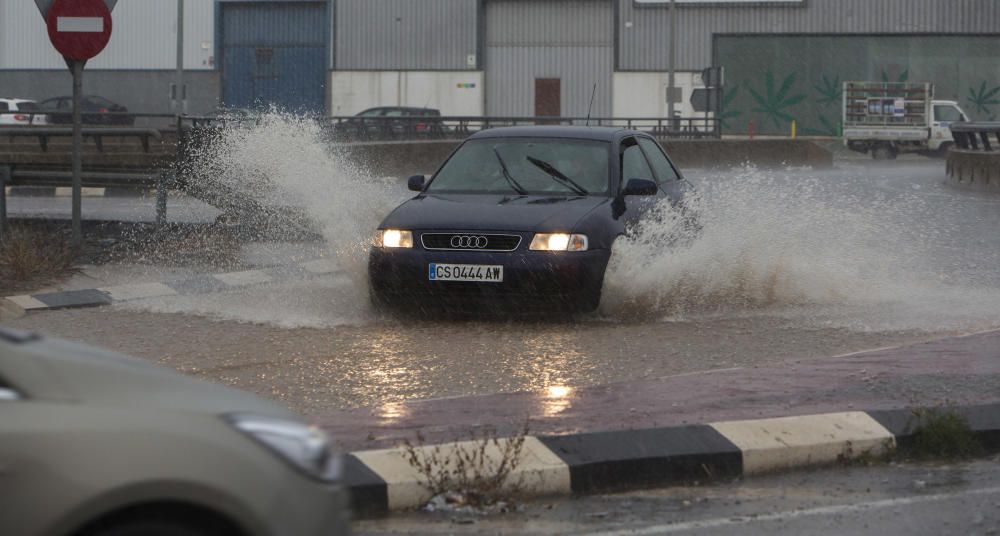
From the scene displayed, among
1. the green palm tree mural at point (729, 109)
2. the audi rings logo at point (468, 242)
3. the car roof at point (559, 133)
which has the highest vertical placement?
the green palm tree mural at point (729, 109)

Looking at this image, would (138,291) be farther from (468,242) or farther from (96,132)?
(96,132)

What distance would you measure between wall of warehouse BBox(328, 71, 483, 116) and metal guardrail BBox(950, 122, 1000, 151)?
30.7 meters

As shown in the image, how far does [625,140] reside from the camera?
492 inches

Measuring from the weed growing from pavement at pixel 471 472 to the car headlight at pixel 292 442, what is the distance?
6.53ft

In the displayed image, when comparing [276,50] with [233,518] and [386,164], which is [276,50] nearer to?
[386,164]

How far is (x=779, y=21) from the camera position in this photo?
207 ft

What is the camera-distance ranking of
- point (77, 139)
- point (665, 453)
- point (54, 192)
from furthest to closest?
point (54, 192)
point (77, 139)
point (665, 453)

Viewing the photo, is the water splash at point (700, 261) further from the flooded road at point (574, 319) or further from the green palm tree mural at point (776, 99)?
the green palm tree mural at point (776, 99)

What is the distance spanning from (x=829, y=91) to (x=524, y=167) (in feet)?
178

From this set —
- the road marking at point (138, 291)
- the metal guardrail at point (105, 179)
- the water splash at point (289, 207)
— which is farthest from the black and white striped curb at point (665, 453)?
the metal guardrail at point (105, 179)

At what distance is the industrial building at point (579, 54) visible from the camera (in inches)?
2478

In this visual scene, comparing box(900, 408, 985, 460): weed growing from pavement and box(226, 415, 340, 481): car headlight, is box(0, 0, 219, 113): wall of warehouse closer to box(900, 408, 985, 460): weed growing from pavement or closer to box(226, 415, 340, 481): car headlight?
box(900, 408, 985, 460): weed growing from pavement

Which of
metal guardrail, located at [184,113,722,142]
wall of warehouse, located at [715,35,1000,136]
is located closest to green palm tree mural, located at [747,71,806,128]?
wall of warehouse, located at [715,35,1000,136]

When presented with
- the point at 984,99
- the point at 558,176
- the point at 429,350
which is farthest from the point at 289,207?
the point at 984,99
